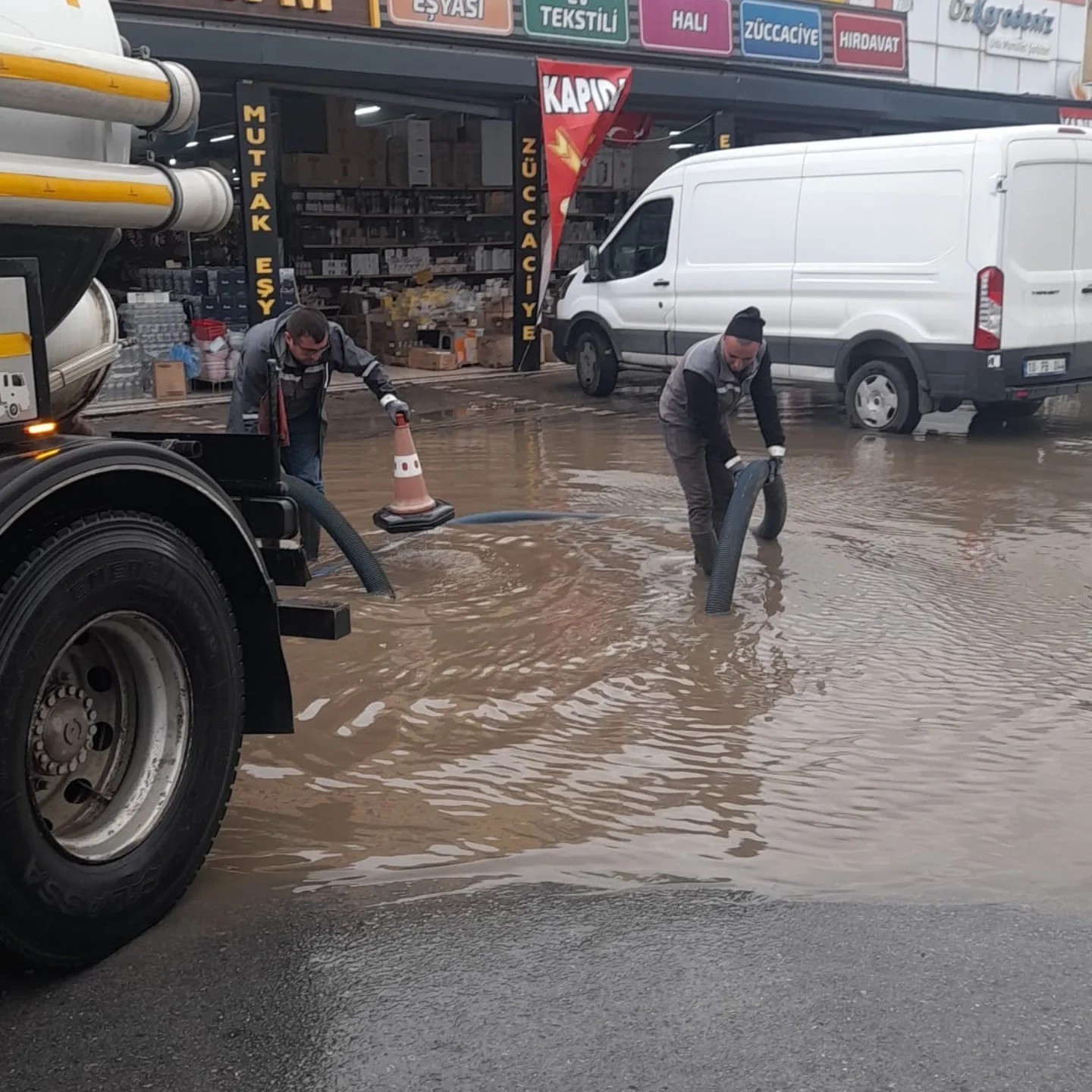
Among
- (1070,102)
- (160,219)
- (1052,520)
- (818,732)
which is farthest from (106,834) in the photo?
(1070,102)

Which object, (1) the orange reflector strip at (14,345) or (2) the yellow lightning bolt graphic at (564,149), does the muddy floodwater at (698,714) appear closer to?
(1) the orange reflector strip at (14,345)

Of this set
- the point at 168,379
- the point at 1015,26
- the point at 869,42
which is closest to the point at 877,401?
the point at 168,379

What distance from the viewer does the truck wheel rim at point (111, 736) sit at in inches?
123

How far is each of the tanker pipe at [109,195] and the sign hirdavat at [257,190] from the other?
957cm

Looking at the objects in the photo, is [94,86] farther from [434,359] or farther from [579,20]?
[434,359]

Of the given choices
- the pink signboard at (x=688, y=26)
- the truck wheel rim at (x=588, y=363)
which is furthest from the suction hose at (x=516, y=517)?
the pink signboard at (x=688, y=26)

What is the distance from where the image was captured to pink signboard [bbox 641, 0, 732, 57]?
15.6m

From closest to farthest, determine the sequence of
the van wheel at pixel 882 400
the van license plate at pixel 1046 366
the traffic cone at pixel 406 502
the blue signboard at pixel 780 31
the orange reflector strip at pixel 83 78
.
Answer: the orange reflector strip at pixel 83 78 < the traffic cone at pixel 406 502 < the van license plate at pixel 1046 366 < the van wheel at pixel 882 400 < the blue signboard at pixel 780 31

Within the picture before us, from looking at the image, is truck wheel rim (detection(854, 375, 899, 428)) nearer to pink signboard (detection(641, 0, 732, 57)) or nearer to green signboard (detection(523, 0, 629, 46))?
green signboard (detection(523, 0, 629, 46))

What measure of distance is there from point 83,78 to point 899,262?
8742mm

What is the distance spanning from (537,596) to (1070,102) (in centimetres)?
1940

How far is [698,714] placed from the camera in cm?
489

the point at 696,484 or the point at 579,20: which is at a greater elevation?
the point at 579,20

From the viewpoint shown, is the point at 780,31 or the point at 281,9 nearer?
the point at 281,9
